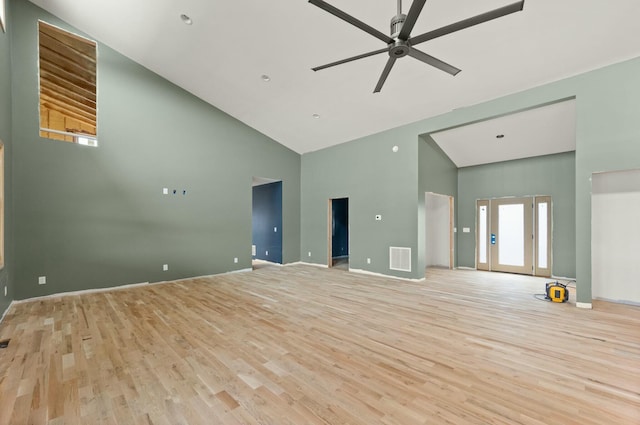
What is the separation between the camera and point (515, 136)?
5895mm

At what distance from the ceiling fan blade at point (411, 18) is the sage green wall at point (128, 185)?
217 inches

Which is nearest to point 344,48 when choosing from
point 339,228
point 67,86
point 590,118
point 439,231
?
point 590,118

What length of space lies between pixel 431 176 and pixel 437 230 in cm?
225

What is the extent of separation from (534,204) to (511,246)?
1163 millimetres

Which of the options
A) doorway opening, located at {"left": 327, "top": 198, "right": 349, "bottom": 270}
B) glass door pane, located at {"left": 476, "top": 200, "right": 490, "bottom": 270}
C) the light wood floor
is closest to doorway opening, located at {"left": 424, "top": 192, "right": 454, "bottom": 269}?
glass door pane, located at {"left": 476, "top": 200, "right": 490, "bottom": 270}

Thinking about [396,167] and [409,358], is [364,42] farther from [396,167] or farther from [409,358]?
[409,358]

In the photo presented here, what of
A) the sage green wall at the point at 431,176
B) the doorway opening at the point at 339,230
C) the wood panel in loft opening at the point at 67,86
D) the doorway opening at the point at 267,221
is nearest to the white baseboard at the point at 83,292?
the wood panel in loft opening at the point at 67,86

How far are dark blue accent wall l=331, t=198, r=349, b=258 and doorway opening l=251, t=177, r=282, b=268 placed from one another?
2.17 meters

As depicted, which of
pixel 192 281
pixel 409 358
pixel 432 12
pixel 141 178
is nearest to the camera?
pixel 409 358

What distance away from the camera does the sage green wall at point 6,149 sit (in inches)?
148

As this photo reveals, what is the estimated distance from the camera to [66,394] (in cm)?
207

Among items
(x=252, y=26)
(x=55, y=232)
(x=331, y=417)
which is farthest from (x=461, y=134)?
(x=55, y=232)

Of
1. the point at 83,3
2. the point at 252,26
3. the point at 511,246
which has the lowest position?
the point at 511,246

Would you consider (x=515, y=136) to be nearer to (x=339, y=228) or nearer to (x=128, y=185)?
(x=339, y=228)
